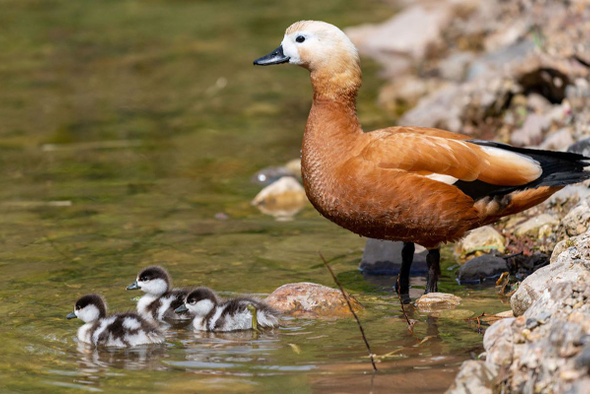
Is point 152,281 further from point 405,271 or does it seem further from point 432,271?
point 432,271

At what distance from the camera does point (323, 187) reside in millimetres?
7035

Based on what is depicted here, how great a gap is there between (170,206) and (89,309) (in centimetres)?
351

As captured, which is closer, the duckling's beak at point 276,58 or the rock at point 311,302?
the rock at point 311,302

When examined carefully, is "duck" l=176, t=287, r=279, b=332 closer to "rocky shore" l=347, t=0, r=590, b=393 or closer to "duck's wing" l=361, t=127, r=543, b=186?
"duck's wing" l=361, t=127, r=543, b=186

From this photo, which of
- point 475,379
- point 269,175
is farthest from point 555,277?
point 269,175

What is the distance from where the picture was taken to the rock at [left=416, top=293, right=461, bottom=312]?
699 centimetres

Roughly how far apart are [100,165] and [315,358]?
6233 mm

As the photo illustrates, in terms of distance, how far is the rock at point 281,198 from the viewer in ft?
33.2

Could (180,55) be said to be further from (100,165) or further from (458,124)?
(458,124)

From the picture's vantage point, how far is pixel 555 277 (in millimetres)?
5871

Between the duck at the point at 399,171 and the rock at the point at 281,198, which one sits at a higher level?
the duck at the point at 399,171

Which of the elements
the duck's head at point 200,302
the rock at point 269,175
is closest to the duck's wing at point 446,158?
the duck's head at point 200,302

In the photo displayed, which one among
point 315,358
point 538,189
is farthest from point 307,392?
point 538,189

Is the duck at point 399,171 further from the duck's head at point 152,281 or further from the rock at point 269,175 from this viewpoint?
the rock at point 269,175
